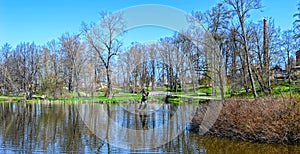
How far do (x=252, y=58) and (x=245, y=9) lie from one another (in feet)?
29.1

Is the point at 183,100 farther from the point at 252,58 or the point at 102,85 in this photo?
the point at 102,85

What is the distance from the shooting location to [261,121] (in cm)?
1345

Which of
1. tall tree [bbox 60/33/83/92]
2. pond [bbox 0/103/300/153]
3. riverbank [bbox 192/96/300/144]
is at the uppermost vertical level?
tall tree [bbox 60/33/83/92]

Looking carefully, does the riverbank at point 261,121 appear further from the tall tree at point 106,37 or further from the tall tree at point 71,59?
the tall tree at point 71,59

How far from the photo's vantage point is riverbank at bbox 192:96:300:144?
12664 mm

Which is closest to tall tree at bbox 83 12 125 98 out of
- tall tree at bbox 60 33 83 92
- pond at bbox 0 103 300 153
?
tall tree at bbox 60 33 83 92

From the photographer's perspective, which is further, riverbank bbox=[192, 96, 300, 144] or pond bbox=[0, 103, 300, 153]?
riverbank bbox=[192, 96, 300, 144]

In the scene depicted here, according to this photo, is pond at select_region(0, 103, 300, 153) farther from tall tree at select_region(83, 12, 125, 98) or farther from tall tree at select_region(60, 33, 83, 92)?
tall tree at select_region(60, 33, 83, 92)

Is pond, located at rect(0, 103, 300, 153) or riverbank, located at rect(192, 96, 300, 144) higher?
riverbank, located at rect(192, 96, 300, 144)

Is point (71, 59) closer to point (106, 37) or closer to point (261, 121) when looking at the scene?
point (106, 37)

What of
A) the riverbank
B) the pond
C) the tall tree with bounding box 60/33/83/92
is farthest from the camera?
the tall tree with bounding box 60/33/83/92

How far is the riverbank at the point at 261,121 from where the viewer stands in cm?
1266

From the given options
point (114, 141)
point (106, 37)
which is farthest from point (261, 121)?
point (106, 37)

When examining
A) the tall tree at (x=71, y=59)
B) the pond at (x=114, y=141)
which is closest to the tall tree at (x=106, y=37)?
the tall tree at (x=71, y=59)
